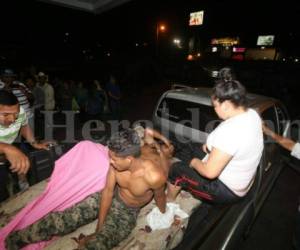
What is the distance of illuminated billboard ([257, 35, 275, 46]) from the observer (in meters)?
45.8

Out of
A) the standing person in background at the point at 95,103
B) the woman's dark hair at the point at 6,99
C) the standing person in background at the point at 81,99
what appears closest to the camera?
the woman's dark hair at the point at 6,99

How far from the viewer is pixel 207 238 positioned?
1.97m

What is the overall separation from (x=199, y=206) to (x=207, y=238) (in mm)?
929

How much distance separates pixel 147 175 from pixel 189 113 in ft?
7.26

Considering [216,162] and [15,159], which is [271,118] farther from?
[15,159]

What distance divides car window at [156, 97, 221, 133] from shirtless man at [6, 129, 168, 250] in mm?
1585

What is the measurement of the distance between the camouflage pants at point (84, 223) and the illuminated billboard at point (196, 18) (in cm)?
5632

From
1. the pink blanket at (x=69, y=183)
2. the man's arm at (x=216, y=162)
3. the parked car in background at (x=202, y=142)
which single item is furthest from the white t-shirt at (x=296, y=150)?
the pink blanket at (x=69, y=183)

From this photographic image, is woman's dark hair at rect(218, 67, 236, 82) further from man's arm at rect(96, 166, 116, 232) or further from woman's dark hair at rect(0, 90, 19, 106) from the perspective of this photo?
woman's dark hair at rect(0, 90, 19, 106)

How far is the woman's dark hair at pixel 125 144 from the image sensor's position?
2043 millimetres

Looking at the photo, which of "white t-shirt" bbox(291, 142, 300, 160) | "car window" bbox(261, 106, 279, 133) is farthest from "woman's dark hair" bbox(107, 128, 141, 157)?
"car window" bbox(261, 106, 279, 133)

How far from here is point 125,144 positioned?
81.2 inches

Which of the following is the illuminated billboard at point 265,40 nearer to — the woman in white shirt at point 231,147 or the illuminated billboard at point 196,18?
the illuminated billboard at point 196,18

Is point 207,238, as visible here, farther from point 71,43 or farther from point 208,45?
point 208,45
